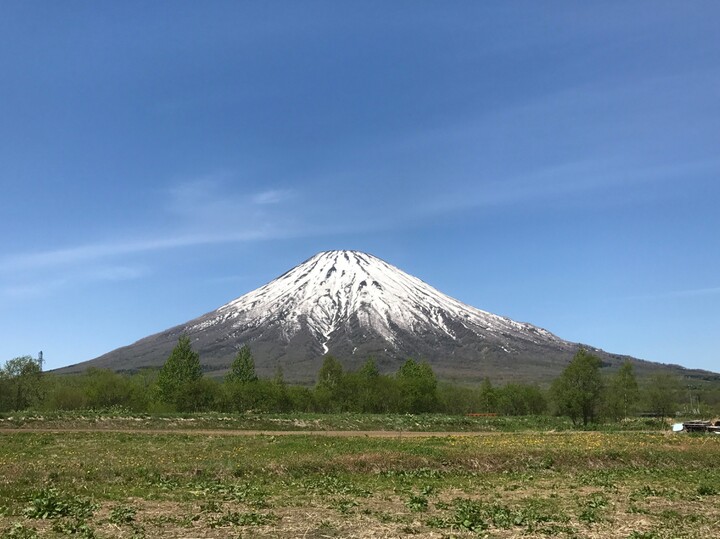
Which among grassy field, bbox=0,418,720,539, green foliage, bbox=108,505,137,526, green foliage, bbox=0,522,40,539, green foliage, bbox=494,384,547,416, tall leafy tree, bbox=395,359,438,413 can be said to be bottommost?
green foliage, bbox=494,384,547,416

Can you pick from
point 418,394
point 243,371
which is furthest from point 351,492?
point 243,371

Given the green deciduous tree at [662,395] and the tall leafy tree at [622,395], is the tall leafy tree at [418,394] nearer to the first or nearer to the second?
the tall leafy tree at [622,395]

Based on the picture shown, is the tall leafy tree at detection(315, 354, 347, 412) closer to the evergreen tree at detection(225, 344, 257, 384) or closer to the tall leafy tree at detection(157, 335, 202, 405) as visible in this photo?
the evergreen tree at detection(225, 344, 257, 384)

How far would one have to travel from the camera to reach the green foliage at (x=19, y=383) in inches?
3873

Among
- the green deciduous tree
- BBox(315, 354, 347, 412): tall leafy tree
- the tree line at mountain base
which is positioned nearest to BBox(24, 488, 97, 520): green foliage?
the tree line at mountain base

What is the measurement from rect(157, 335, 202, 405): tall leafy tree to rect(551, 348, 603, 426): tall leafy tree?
204 ft

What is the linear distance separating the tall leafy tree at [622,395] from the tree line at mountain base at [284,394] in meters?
0.17

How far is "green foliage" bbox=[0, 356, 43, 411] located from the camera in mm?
98375

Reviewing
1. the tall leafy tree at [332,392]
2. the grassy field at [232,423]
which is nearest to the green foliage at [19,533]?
the grassy field at [232,423]

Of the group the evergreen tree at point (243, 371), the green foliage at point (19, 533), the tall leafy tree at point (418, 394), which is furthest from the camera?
the evergreen tree at point (243, 371)

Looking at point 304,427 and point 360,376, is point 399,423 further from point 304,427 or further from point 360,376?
point 360,376

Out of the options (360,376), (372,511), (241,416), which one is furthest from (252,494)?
(360,376)

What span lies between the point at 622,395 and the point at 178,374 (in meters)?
79.3

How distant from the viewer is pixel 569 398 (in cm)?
7719
